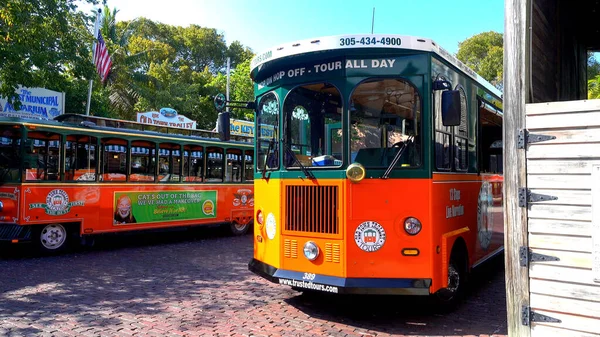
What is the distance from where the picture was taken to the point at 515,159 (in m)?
3.92

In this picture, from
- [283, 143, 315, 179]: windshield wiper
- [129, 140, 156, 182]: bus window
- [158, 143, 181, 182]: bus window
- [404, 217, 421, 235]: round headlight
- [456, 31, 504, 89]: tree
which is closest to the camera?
[404, 217, 421, 235]: round headlight

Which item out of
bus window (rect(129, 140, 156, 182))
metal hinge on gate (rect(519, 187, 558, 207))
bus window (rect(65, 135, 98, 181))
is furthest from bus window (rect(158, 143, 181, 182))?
metal hinge on gate (rect(519, 187, 558, 207))

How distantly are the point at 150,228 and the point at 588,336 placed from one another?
31.9 ft

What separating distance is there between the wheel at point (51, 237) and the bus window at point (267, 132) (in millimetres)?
6011

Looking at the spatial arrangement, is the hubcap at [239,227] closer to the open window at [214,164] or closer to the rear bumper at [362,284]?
the open window at [214,164]

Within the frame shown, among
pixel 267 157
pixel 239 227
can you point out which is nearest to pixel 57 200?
pixel 239 227

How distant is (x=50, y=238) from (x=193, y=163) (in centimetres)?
387

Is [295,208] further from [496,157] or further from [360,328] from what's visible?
[496,157]

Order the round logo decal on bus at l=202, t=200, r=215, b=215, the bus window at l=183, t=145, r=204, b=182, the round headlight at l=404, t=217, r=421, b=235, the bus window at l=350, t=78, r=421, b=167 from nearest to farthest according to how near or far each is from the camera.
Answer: the round headlight at l=404, t=217, r=421, b=235, the bus window at l=350, t=78, r=421, b=167, the bus window at l=183, t=145, r=204, b=182, the round logo decal on bus at l=202, t=200, r=215, b=215

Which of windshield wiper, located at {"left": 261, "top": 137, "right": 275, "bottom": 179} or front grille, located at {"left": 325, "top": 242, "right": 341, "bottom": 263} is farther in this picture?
windshield wiper, located at {"left": 261, "top": 137, "right": 275, "bottom": 179}

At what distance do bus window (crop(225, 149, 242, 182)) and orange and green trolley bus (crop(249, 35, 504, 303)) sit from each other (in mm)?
7810

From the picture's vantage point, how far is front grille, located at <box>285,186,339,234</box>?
5.23 metres

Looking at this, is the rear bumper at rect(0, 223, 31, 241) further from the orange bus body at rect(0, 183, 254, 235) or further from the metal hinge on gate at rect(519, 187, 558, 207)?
the metal hinge on gate at rect(519, 187, 558, 207)

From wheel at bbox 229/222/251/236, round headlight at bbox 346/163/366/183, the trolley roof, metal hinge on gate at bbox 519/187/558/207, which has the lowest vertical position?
wheel at bbox 229/222/251/236
